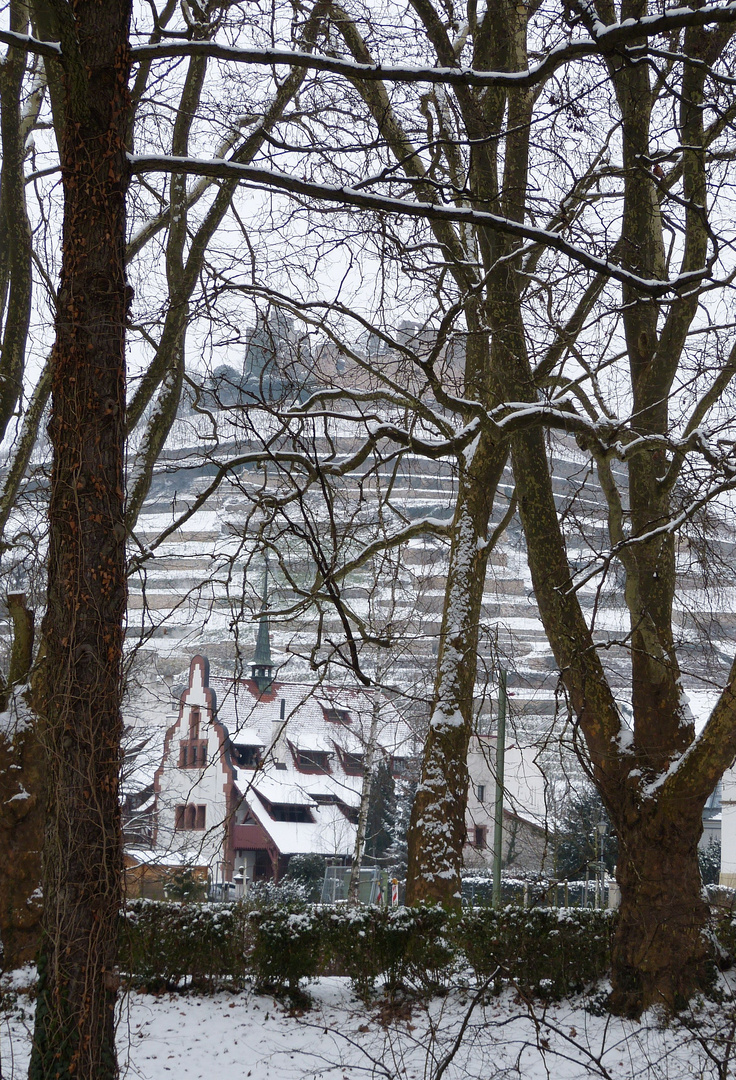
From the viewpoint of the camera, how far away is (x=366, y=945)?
354 inches

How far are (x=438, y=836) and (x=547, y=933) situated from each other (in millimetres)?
1354

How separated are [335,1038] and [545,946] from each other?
2.19 m

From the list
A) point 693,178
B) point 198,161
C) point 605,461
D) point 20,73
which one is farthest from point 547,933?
point 20,73

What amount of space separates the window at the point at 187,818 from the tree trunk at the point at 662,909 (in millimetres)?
3438

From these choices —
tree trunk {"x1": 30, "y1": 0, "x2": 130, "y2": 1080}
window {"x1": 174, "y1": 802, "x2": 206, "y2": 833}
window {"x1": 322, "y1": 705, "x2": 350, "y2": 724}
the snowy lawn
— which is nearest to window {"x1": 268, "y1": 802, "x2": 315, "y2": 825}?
window {"x1": 174, "y1": 802, "x2": 206, "y2": 833}

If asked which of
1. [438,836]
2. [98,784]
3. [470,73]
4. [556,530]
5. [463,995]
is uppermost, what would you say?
[470,73]

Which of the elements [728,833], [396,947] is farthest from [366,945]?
[728,833]

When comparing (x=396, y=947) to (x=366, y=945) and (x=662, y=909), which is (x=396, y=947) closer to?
(x=366, y=945)

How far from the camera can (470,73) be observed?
367 centimetres

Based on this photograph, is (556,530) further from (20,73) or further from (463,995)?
(20,73)

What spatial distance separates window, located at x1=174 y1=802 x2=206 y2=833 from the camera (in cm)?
550

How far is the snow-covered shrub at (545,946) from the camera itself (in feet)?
29.1

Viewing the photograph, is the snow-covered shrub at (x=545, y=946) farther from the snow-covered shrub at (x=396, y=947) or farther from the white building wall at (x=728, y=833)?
the white building wall at (x=728, y=833)

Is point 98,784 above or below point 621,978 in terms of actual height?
above
